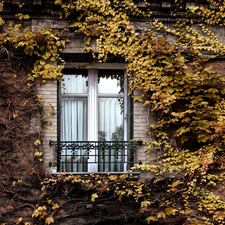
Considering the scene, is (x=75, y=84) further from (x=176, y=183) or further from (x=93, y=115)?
(x=176, y=183)

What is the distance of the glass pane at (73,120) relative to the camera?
8.82m

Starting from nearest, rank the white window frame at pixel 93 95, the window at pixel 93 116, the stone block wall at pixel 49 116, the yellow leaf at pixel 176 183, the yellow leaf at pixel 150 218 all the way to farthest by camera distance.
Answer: the yellow leaf at pixel 150 218
the yellow leaf at pixel 176 183
the stone block wall at pixel 49 116
the window at pixel 93 116
the white window frame at pixel 93 95

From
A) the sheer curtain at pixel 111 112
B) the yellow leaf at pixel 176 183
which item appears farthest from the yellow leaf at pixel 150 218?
the sheer curtain at pixel 111 112

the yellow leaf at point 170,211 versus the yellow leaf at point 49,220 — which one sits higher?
the yellow leaf at point 170,211

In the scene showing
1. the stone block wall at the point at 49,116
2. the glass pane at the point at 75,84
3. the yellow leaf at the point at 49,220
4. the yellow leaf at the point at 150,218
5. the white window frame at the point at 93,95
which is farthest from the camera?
the glass pane at the point at 75,84

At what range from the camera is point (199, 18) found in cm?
870

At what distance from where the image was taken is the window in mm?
8656

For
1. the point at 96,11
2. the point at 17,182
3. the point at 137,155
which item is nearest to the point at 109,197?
the point at 137,155

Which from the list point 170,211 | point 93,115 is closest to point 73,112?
point 93,115

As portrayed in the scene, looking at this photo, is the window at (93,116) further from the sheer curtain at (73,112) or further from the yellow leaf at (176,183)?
the yellow leaf at (176,183)

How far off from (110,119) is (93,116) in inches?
14.4

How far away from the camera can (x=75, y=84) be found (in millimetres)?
8945

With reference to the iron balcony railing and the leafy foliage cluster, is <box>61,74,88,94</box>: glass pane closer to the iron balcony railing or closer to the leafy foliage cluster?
the leafy foliage cluster

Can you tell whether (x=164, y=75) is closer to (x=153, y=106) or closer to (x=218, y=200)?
(x=153, y=106)
